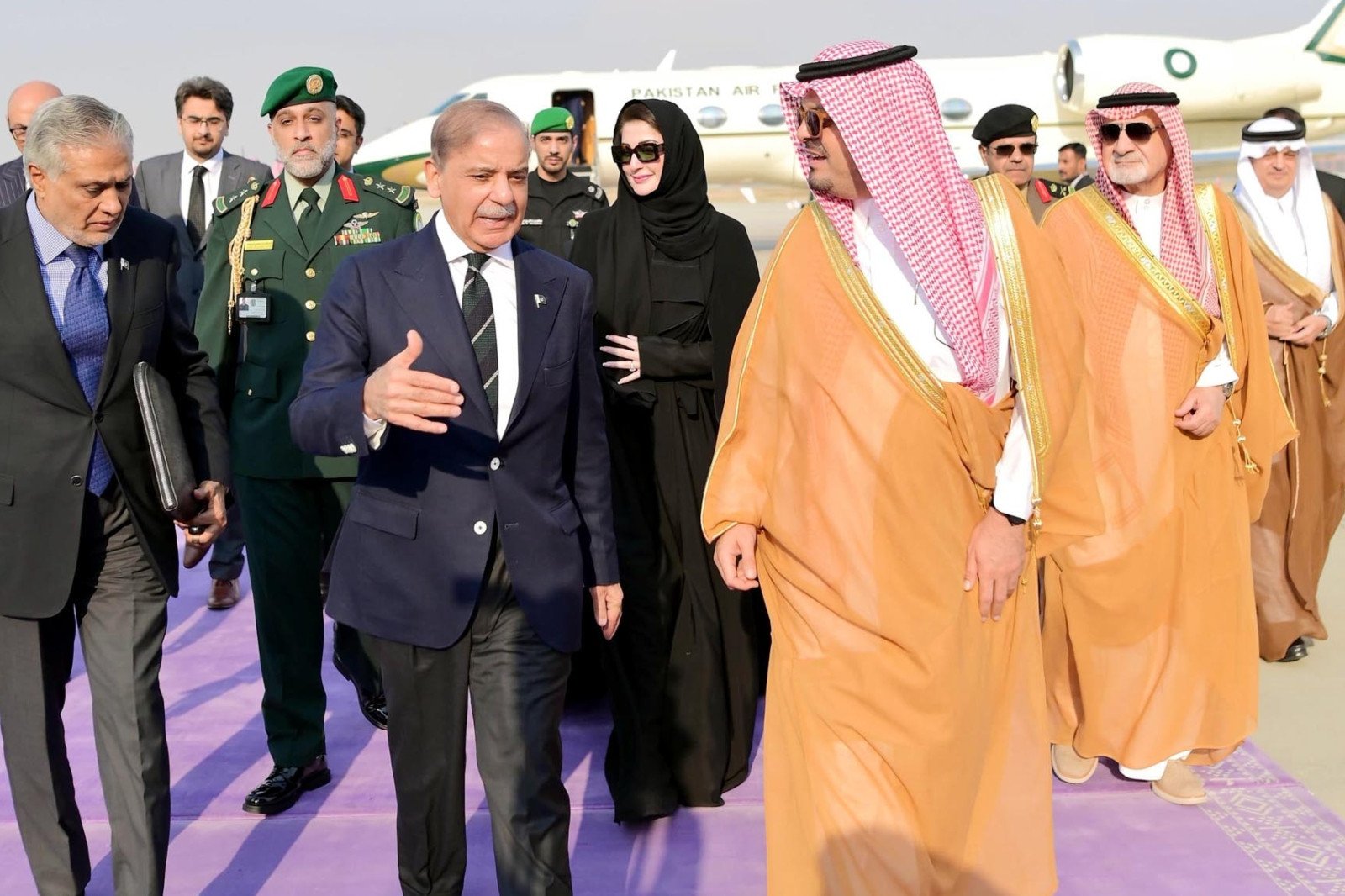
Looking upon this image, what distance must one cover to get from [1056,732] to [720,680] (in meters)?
1.13

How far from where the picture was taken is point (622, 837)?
415 cm

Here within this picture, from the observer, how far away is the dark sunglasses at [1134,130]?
4527 mm

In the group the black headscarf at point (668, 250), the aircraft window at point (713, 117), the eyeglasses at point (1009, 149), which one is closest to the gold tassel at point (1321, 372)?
the eyeglasses at point (1009, 149)

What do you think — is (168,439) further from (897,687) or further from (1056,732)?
(1056,732)

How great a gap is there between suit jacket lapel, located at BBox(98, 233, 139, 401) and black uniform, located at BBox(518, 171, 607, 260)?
475cm

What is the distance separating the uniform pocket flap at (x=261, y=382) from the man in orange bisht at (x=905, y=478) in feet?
6.57

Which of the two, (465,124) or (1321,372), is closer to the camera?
(465,124)

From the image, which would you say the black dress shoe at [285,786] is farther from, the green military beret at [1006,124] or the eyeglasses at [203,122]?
the green military beret at [1006,124]

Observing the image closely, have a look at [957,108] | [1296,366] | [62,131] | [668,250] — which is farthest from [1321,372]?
A: [957,108]

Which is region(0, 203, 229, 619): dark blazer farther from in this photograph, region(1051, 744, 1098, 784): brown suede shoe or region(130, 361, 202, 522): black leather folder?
region(1051, 744, 1098, 784): brown suede shoe

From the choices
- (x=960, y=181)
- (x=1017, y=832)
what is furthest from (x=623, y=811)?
(x=960, y=181)

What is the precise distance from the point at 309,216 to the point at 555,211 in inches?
145

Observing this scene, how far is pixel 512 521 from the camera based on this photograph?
312 centimetres

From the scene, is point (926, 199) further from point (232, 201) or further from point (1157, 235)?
point (232, 201)
